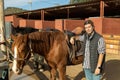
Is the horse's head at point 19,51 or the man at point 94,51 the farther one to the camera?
the horse's head at point 19,51

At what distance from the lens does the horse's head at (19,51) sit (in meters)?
5.83

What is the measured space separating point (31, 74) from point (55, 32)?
11.7ft

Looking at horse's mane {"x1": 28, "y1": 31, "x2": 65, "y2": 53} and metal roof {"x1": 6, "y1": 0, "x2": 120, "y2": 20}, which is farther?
metal roof {"x1": 6, "y1": 0, "x2": 120, "y2": 20}

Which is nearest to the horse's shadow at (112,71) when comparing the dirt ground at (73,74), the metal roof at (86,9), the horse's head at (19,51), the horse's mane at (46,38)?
the dirt ground at (73,74)

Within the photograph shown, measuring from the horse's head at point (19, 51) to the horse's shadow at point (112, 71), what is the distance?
12.0ft

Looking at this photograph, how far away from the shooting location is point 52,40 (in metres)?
6.85

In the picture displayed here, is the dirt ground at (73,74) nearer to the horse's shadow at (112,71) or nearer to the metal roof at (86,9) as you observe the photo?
the horse's shadow at (112,71)

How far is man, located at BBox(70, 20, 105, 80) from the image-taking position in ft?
16.4

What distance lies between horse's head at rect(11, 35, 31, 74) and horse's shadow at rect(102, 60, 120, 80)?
3.65 m

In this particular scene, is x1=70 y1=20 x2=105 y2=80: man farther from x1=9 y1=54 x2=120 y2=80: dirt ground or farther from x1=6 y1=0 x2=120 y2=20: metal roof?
x1=6 y1=0 x2=120 y2=20: metal roof

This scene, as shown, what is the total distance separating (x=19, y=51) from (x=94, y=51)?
65.3 inches

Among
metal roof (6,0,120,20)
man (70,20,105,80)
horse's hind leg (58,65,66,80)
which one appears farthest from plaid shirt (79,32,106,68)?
metal roof (6,0,120,20)

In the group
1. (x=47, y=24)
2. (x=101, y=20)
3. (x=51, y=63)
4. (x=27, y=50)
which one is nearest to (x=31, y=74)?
(x=51, y=63)

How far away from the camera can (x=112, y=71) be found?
9922 mm
